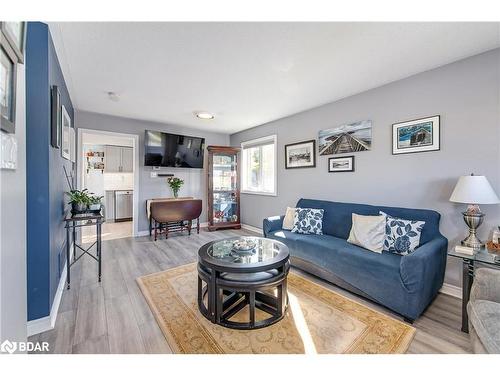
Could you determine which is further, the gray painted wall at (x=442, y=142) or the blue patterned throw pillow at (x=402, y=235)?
the blue patterned throw pillow at (x=402, y=235)

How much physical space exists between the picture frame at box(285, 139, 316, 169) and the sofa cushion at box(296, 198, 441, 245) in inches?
24.4

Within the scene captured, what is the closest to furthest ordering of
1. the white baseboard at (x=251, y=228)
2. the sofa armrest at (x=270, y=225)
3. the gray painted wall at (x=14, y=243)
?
1. the gray painted wall at (x=14, y=243)
2. the sofa armrest at (x=270, y=225)
3. the white baseboard at (x=251, y=228)

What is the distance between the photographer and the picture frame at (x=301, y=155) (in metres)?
3.46

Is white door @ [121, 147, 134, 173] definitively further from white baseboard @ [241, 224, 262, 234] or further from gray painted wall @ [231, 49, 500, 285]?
gray painted wall @ [231, 49, 500, 285]

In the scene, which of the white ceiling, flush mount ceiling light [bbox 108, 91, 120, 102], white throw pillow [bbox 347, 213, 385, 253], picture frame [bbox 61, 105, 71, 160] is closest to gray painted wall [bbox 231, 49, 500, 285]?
the white ceiling

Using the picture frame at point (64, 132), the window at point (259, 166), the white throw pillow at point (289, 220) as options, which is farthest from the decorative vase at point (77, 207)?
the window at point (259, 166)

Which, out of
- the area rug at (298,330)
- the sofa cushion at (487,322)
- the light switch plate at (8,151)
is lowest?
the area rug at (298,330)

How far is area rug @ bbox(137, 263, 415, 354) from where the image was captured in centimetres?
144

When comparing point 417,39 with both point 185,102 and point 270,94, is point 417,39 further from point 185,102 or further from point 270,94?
point 185,102

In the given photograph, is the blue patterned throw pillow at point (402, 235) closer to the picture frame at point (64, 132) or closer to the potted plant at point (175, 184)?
the picture frame at point (64, 132)

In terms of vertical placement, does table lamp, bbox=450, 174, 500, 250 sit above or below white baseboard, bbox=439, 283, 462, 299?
above

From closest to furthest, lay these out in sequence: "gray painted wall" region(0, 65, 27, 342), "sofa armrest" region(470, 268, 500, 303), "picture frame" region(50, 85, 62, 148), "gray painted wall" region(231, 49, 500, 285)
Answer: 1. "gray painted wall" region(0, 65, 27, 342)
2. "sofa armrest" region(470, 268, 500, 303)
3. "picture frame" region(50, 85, 62, 148)
4. "gray painted wall" region(231, 49, 500, 285)

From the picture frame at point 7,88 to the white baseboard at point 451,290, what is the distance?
3372 mm

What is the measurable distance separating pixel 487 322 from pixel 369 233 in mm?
1149
